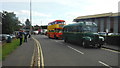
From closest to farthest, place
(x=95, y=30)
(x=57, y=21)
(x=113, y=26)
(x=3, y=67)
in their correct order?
(x=3, y=67) < (x=95, y=30) < (x=57, y=21) < (x=113, y=26)

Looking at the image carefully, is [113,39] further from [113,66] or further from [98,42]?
[113,66]

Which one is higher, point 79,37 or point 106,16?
point 106,16

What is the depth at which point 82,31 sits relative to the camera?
20734 mm

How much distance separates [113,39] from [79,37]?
12.6 feet

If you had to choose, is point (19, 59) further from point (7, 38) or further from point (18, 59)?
point (7, 38)

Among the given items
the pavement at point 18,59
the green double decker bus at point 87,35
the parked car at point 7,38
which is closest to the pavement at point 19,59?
the pavement at point 18,59

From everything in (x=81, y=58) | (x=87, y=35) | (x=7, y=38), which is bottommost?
(x=81, y=58)

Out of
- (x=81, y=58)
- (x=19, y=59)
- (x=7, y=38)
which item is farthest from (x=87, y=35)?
(x=7, y=38)

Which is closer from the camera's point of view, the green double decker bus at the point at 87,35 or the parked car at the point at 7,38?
the green double decker bus at the point at 87,35

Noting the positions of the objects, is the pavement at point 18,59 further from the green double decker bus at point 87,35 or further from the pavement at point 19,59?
the green double decker bus at point 87,35

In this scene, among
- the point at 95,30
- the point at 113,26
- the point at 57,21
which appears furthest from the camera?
the point at 113,26

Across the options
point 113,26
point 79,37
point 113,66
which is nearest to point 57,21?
point 79,37

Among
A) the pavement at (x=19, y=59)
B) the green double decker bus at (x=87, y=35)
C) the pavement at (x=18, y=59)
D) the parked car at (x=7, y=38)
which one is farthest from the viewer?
the parked car at (x=7, y=38)

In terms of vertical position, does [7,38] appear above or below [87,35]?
below
